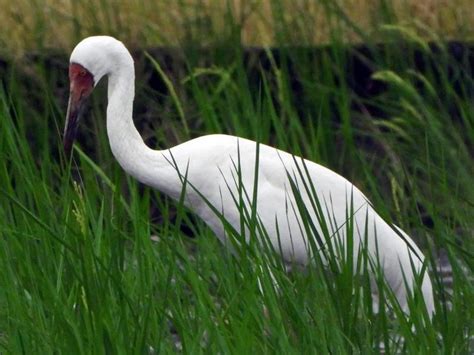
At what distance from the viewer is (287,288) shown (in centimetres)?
312

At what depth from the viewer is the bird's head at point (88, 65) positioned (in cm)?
486

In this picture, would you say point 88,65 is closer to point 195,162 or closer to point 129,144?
point 129,144

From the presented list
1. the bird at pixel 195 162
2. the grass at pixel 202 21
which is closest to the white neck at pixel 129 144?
the bird at pixel 195 162

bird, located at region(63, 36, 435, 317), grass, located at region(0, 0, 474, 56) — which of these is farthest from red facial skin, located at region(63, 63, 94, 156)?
grass, located at region(0, 0, 474, 56)

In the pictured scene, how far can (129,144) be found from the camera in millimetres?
4871

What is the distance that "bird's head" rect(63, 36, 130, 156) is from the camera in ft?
16.0

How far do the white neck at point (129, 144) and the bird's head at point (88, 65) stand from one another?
3cm

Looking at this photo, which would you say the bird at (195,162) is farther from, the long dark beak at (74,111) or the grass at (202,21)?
the grass at (202,21)

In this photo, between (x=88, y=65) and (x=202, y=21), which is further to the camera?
(x=202, y=21)

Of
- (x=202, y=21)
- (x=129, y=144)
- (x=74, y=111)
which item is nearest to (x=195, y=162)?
(x=129, y=144)

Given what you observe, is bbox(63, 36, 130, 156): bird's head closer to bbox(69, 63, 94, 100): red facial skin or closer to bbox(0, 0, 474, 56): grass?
bbox(69, 63, 94, 100): red facial skin

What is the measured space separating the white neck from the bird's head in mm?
35

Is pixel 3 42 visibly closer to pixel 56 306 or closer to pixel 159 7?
pixel 159 7

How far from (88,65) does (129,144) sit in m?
0.27
